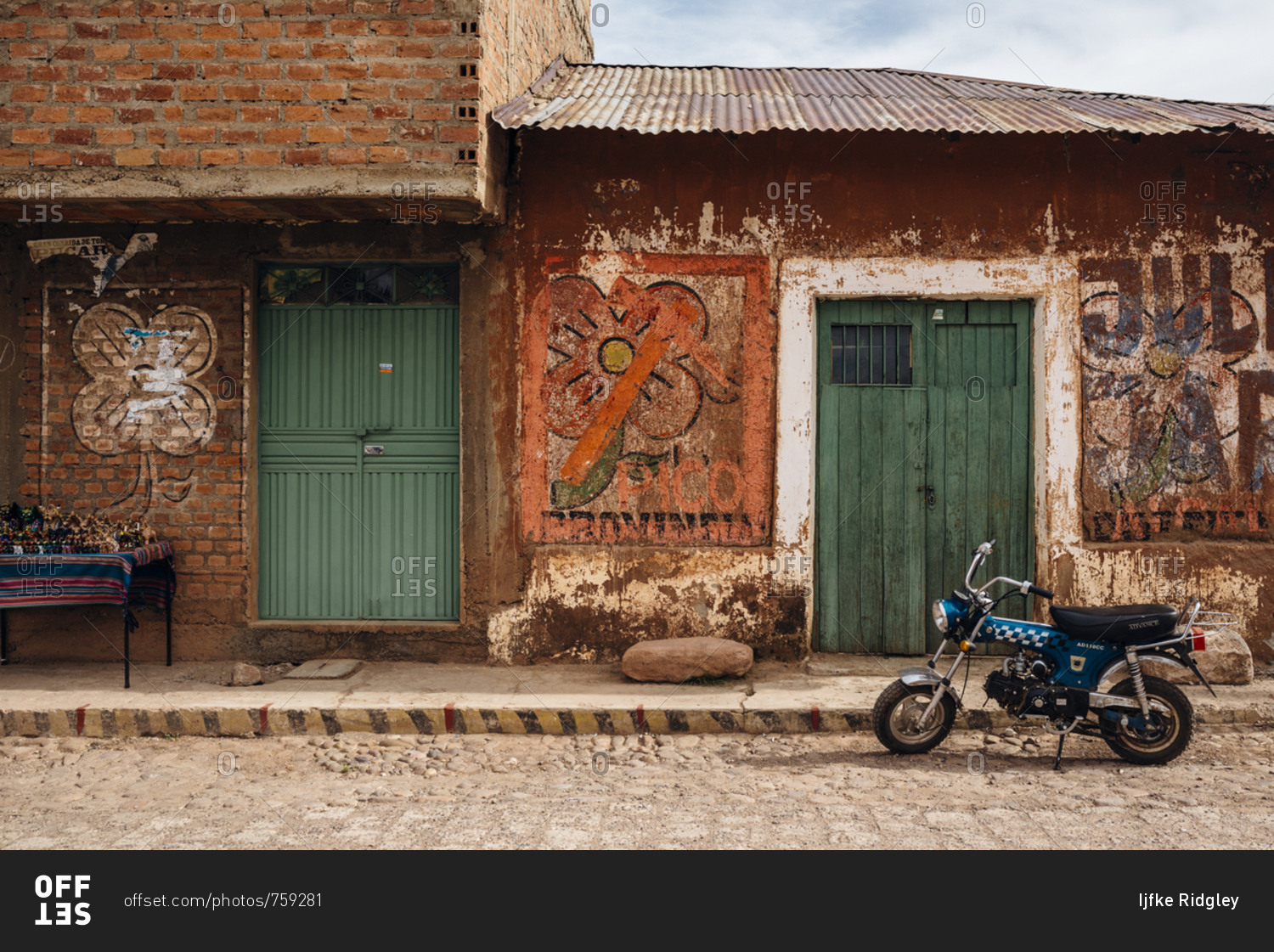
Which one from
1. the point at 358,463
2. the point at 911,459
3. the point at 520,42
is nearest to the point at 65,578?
the point at 358,463

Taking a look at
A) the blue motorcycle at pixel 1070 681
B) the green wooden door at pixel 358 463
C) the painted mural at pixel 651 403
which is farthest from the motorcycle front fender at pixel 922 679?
the green wooden door at pixel 358 463

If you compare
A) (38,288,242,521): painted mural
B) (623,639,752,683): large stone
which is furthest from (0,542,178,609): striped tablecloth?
(623,639,752,683): large stone

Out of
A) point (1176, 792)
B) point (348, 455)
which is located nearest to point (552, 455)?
point (348, 455)

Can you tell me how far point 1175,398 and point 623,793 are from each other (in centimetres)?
512

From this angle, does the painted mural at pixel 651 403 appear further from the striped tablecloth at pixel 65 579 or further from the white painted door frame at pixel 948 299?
the striped tablecloth at pixel 65 579

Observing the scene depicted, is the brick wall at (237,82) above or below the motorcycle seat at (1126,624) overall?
above

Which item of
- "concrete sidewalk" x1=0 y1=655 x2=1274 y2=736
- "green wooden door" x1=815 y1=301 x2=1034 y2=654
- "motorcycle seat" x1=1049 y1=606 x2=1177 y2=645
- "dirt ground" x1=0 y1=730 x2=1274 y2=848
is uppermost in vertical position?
"green wooden door" x1=815 y1=301 x2=1034 y2=654

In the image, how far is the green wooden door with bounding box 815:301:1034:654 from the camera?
269 inches

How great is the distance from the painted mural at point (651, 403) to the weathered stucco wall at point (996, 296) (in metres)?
0.05

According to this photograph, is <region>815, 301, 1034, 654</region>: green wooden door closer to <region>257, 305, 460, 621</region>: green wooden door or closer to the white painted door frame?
the white painted door frame

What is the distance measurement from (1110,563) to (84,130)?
25.0 feet

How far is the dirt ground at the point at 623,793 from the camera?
3.84 meters

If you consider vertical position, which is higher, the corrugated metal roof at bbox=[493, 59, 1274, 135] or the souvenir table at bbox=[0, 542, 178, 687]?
the corrugated metal roof at bbox=[493, 59, 1274, 135]

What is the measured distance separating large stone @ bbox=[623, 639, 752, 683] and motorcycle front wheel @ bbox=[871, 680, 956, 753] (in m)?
1.35
